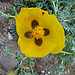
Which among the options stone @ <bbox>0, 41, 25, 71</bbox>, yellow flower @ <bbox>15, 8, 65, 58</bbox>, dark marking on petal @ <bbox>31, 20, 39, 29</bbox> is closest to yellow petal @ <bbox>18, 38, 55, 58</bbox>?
yellow flower @ <bbox>15, 8, 65, 58</bbox>

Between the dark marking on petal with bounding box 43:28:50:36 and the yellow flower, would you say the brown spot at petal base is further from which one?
the dark marking on petal with bounding box 43:28:50:36

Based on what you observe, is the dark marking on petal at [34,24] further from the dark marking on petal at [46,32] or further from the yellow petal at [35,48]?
the yellow petal at [35,48]

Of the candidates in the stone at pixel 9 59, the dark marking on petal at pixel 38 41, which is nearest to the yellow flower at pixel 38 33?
the dark marking on petal at pixel 38 41

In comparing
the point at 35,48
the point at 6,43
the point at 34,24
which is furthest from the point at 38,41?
the point at 6,43

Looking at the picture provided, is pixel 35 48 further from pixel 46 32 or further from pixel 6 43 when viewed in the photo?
pixel 6 43

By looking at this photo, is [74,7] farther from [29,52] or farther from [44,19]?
[29,52]

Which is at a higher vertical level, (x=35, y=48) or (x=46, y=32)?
(x=46, y=32)

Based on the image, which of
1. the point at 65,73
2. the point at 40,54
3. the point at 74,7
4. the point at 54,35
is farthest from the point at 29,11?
the point at 65,73
